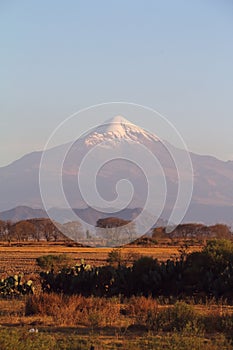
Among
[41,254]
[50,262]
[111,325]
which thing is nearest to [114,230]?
[41,254]

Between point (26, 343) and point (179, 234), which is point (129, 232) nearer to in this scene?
point (179, 234)

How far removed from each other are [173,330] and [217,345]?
212 cm

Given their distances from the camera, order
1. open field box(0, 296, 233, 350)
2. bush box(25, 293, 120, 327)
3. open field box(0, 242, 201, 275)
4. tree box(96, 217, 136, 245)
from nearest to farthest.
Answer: open field box(0, 296, 233, 350) → bush box(25, 293, 120, 327) → open field box(0, 242, 201, 275) → tree box(96, 217, 136, 245)

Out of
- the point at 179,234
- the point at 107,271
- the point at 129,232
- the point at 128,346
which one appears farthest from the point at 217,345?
the point at 179,234

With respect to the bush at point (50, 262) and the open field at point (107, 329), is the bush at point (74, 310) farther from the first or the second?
the bush at point (50, 262)

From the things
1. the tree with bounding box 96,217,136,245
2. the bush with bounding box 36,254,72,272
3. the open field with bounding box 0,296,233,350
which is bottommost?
the open field with bounding box 0,296,233,350

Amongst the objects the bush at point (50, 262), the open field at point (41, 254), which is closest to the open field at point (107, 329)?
the open field at point (41, 254)

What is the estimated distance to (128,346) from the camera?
41.4ft

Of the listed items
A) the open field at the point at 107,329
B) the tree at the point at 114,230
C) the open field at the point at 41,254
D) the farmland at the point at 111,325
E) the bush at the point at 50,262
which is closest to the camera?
the open field at the point at 107,329

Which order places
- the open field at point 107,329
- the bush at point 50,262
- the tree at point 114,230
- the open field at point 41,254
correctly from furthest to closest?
the tree at point 114,230, the open field at point 41,254, the bush at point 50,262, the open field at point 107,329

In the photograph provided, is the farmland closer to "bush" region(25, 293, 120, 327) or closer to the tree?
"bush" region(25, 293, 120, 327)

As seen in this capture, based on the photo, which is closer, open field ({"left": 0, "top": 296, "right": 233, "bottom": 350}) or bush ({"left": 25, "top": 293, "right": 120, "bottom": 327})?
open field ({"left": 0, "top": 296, "right": 233, "bottom": 350})

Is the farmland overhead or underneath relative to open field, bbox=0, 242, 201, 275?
underneath

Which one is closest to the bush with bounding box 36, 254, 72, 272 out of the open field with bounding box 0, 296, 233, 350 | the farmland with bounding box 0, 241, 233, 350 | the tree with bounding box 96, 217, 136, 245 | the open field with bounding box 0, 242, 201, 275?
the open field with bounding box 0, 242, 201, 275
